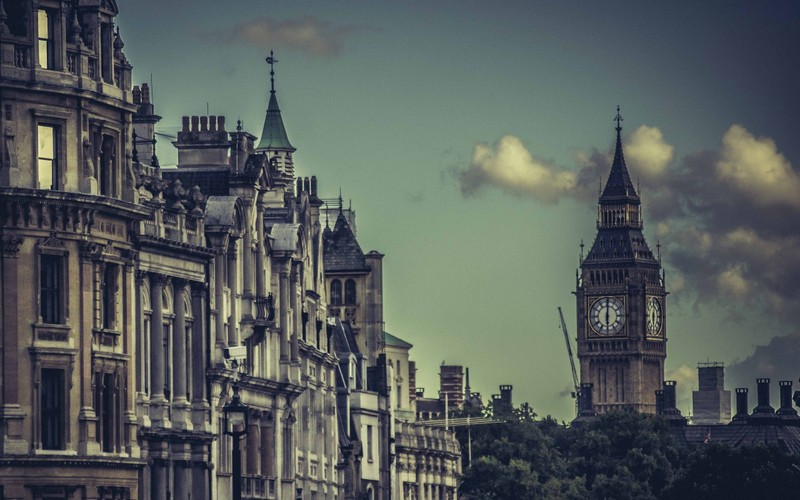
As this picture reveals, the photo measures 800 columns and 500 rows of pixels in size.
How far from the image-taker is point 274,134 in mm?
192250

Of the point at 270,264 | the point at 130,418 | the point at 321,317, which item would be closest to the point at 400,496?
the point at 321,317

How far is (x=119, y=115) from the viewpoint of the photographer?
337ft

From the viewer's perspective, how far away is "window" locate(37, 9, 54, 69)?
3898 inches

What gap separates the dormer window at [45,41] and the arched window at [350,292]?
93.7m

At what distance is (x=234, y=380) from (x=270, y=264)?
14000 millimetres

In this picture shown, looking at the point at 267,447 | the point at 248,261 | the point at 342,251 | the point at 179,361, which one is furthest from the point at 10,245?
the point at 342,251

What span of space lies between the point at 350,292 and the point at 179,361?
79976mm

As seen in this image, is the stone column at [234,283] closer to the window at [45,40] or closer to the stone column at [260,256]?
the stone column at [260,256]

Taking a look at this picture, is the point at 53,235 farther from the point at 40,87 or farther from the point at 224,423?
the point at 224,423

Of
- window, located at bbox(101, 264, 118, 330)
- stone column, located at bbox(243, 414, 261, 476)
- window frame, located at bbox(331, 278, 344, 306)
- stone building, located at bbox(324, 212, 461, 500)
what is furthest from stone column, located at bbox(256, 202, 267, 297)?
window frame, located at bbox(331, 278, 344, 306)

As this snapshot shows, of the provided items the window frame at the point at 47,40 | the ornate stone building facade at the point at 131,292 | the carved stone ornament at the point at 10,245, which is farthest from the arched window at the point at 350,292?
the carved stone ornament at the point at 10,245

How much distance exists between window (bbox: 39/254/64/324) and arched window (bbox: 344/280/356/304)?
9426 cm

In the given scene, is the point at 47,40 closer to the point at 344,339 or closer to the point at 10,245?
the point at 10,245

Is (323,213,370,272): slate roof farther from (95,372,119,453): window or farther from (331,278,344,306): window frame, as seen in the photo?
(95,372,119,453): window
